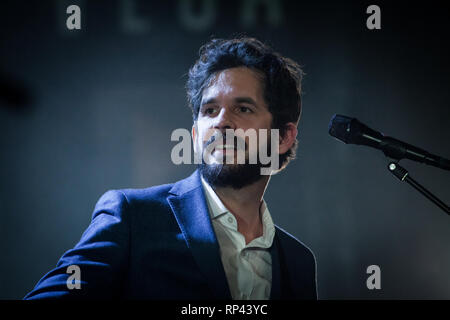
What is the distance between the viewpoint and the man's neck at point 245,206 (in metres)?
1.83

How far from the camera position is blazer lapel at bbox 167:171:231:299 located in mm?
1463

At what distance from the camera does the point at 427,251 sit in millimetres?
→ 1977

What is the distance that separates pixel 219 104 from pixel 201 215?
0.58m

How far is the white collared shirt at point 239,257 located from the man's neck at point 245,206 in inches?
2.6

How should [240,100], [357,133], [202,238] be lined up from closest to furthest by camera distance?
[357,133]
[202,238]
[240,100]

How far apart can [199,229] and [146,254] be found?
0.24 m

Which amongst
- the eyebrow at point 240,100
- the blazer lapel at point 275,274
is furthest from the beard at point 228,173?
the blazer lapel at point 275,274

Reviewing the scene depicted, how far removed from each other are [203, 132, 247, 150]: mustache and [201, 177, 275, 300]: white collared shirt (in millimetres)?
211

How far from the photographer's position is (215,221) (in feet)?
5.64

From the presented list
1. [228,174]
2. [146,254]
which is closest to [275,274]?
[228,174]

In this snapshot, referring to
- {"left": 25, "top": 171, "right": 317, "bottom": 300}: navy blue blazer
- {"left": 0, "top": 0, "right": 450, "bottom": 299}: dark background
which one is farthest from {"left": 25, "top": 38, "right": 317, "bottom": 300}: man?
{"left": 0, "top": 0, "right": 450, "bottom": 299}: dark background

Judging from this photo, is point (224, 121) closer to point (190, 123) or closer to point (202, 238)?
point (190, 123)
